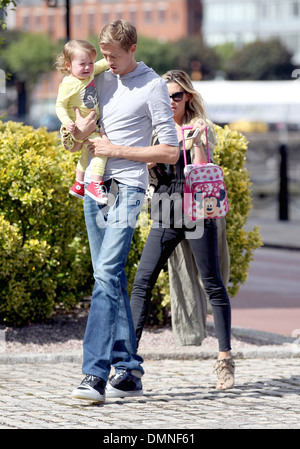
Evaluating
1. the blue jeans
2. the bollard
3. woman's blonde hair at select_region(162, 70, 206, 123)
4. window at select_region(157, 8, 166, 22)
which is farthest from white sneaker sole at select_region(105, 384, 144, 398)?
window at select_region(157, 8, 166, 22)

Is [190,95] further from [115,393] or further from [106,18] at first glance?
[106,18]

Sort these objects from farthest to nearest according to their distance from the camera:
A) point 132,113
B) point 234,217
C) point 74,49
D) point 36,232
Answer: point 234,217 → point 36,232 → point 132,113 → point 74,49

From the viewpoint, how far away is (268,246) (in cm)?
1764

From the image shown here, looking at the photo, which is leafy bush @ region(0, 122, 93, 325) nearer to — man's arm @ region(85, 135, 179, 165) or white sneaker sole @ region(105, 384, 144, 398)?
white sneaker sole @ region(105, 384, 144, 398)

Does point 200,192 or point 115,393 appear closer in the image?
point 115,393

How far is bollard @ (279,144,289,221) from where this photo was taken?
68.5ft

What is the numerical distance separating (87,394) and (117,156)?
50.4 inches

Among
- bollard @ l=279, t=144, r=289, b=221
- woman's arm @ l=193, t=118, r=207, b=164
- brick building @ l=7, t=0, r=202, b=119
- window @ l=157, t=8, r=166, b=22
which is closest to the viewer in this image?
woman's arm @ l=193, t=118, r=207, b=164

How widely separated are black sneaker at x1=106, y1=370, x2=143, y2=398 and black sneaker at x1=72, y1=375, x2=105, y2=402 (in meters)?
0.24

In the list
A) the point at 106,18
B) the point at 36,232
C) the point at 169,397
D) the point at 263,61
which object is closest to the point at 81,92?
the point at 169,397

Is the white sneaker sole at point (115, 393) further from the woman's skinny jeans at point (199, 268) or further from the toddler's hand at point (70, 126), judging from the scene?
the toddler's hand at point (70, 126)

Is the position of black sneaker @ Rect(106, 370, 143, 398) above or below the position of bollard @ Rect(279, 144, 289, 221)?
below

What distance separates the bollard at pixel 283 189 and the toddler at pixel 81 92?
15.6 m

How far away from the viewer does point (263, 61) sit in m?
105
